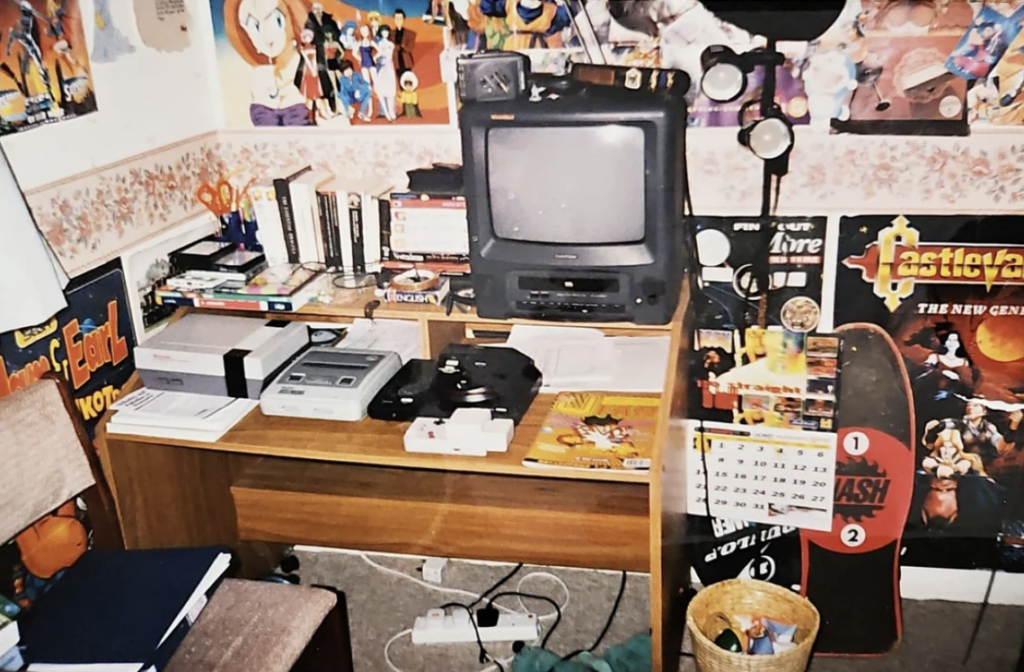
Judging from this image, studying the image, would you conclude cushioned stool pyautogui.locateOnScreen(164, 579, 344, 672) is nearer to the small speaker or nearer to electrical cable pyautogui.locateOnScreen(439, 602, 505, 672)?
electrical cable pyautogui.locateOnScreen(439, 602, 505, 672)

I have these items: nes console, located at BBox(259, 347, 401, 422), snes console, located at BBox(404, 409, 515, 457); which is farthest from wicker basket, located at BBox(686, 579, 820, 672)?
nes console, located at BBox(259, 347, 401, 422)

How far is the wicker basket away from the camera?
2.17 m

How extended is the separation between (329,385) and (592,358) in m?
0.58

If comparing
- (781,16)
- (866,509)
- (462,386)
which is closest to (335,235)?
(462,386)

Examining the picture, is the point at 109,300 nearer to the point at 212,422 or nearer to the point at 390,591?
the point at 212,422

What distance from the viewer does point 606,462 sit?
6.27 ft

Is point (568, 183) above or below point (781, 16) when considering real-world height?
below

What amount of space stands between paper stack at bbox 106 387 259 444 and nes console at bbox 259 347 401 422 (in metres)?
0.08

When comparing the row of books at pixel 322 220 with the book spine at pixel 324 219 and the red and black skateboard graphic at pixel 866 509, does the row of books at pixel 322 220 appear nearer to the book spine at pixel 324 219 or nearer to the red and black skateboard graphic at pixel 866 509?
the book spine at pixel 324 219

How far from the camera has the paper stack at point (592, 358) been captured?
2.17 metres

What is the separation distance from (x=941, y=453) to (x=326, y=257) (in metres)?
1.52

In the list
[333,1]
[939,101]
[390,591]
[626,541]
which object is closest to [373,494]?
[390,591]

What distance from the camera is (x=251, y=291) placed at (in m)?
2.26

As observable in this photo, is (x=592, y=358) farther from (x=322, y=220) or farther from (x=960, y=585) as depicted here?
(x=960, y=585)
